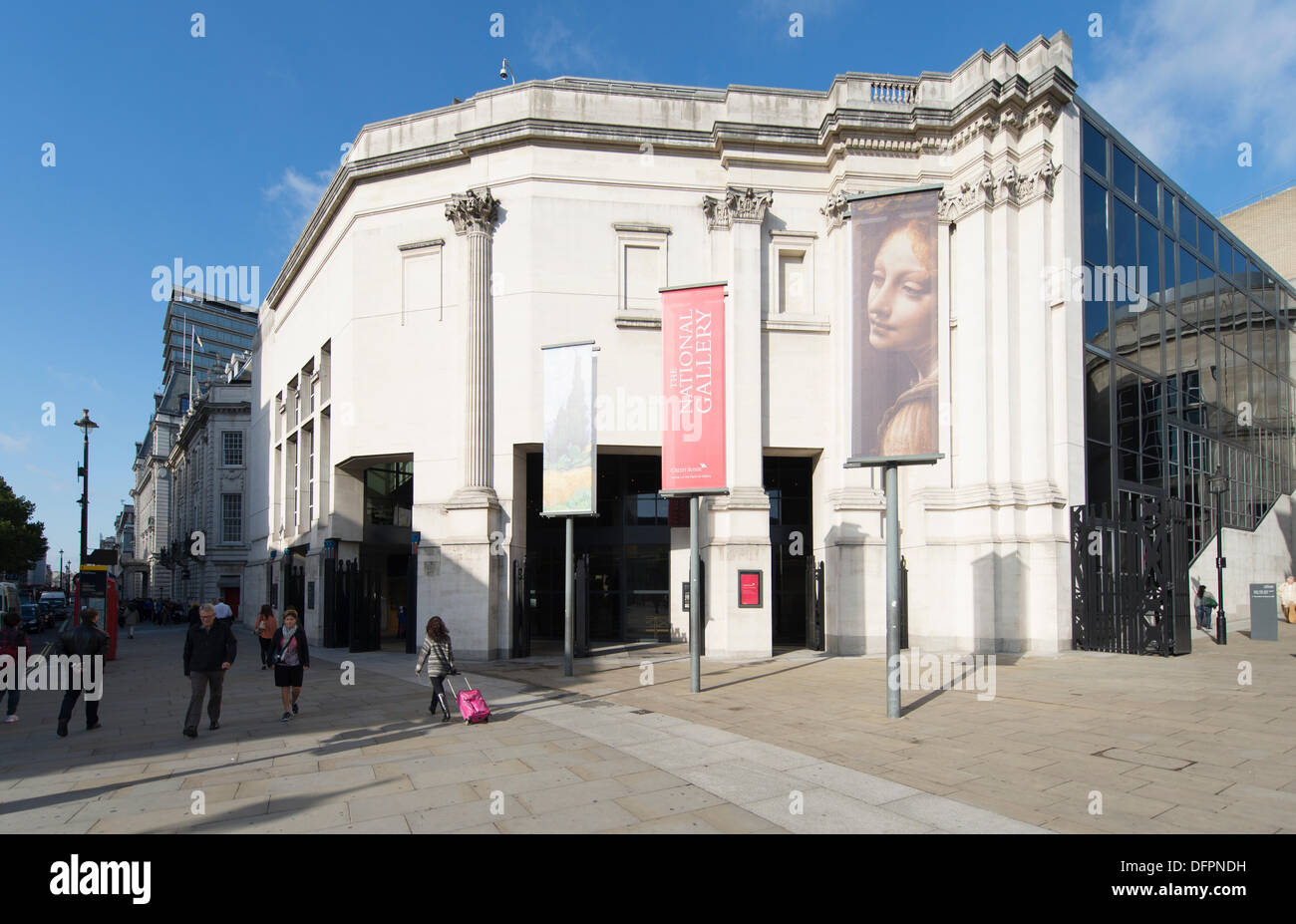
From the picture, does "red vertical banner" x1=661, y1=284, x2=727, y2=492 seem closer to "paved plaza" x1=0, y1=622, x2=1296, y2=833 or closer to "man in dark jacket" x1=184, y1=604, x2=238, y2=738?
"paved plaza" x1=0, y1=622, x2=1296, y2=833

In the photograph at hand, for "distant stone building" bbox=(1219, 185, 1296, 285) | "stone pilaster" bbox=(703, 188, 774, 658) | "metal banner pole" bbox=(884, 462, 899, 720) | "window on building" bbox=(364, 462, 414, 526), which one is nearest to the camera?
"metal banner pole" bbox=(884, 462, 899, 720)

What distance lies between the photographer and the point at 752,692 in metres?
14.0

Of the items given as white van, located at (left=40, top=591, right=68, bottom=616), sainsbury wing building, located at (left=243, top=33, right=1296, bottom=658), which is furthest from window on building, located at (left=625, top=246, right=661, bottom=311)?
white van, located at (left=40, top=591, right=68, bottom=616)

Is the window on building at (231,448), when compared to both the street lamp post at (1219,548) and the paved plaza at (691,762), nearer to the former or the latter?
the paved plaza at (691,762)

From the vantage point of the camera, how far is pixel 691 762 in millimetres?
8469

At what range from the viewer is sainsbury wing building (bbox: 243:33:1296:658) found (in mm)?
20594

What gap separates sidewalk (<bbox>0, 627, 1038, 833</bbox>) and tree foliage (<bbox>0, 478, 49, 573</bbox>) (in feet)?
211

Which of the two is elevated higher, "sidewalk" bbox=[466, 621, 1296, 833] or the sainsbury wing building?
the sainsbury wing building

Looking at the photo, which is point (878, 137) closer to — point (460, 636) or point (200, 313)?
point (460, 636)

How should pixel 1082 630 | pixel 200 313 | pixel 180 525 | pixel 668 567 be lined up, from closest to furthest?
pixel 1082 630 < pixel 668 567 < pixel 180 525 < pixel 200 313

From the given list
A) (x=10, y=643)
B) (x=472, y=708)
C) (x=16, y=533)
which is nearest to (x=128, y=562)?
(x=16, y=533)

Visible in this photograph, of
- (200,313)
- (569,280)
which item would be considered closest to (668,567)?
(569,280)

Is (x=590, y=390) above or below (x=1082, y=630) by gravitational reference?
above
